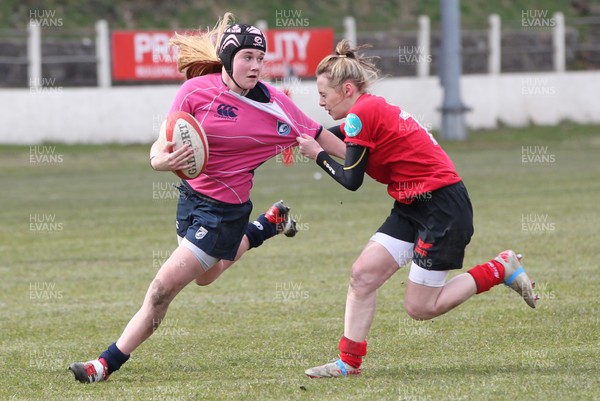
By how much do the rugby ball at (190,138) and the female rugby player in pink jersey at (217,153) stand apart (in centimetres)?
5

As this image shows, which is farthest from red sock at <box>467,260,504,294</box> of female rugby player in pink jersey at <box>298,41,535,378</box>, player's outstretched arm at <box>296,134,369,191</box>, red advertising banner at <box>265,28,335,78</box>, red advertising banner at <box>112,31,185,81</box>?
red advertising banner at <box>265,28,335,78</box>

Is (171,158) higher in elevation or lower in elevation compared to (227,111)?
lower

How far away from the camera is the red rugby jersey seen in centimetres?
621

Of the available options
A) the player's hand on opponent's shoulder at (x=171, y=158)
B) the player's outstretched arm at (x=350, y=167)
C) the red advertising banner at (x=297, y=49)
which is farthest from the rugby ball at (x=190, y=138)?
the red advertising banner at (x=297, y=49)

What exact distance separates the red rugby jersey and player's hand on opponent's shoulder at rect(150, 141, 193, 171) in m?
0.90

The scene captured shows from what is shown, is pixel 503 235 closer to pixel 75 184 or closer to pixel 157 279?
pixel 157 279

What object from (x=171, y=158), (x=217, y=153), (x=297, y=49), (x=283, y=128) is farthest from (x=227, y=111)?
(x=297, y=49)

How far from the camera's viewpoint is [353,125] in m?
6.18

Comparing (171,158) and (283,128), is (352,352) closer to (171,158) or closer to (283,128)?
(283,128)

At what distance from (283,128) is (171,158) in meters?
0.78

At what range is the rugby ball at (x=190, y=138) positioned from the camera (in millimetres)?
6203

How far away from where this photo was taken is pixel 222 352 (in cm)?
713

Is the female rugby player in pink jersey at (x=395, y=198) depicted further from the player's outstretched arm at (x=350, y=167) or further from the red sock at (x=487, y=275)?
the red sock at (x=487, y=275)

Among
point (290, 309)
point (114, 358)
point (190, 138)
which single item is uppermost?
point (190, 138)
